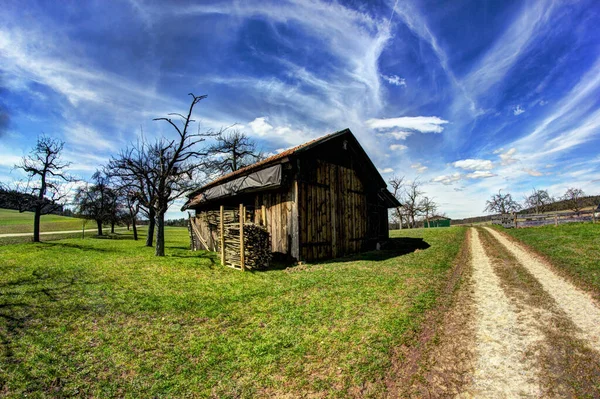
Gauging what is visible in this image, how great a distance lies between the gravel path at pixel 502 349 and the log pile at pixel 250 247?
777 centimetres

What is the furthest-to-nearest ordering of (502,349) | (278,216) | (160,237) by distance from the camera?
(160,237), (278,216), (502,349)

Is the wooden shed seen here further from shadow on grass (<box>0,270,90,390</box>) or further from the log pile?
shadow on grass (<box>0,270,90,390</box>)

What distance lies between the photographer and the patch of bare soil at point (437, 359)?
10.9ft

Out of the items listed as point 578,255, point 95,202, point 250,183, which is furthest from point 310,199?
point 95,202

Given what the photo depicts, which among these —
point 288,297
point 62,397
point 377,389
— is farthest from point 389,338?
point 62,397

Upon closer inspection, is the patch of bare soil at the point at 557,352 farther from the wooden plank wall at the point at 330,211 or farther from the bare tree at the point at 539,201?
the bare tree at the point at 539,201

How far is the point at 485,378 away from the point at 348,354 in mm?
1838

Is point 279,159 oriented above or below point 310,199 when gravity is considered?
above

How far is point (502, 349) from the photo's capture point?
415 centimetres

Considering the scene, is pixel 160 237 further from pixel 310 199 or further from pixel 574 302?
pixel 574 302

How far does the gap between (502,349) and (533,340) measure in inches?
29.2

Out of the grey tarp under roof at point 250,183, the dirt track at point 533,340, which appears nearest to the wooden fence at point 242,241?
the grey tarp under roof at point 250,183

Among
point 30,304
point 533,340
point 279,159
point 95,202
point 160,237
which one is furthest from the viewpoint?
point 95,202

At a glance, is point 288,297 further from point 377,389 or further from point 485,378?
point 485,378
